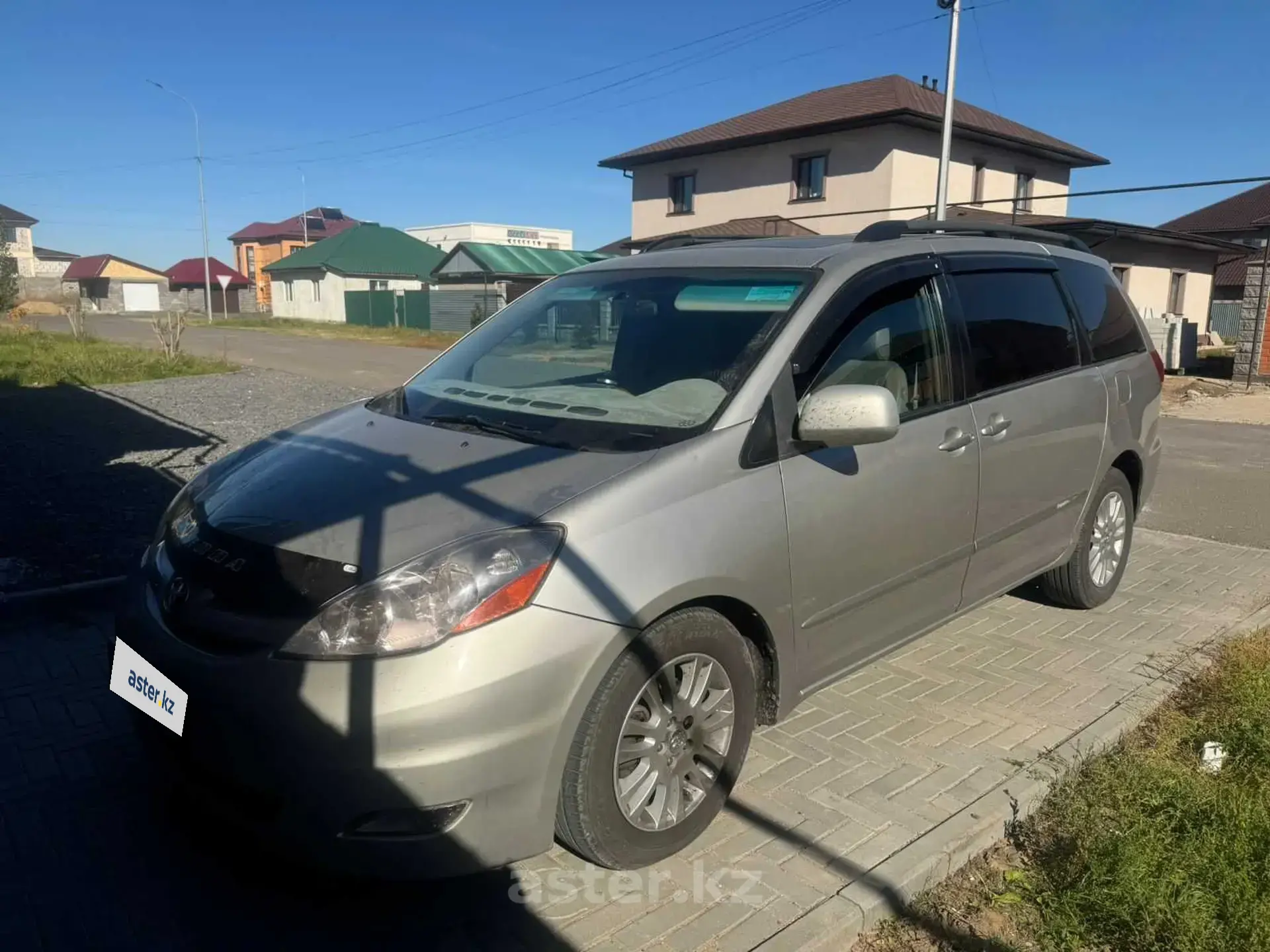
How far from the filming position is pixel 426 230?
7369cm

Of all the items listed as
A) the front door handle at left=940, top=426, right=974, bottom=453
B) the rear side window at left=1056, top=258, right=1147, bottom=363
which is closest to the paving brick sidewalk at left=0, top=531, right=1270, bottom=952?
the front door handle at left=940, top=426, right=974, bottom=453

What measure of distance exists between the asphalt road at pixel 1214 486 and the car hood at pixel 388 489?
5360 millimetres

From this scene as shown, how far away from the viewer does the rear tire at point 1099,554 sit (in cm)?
495

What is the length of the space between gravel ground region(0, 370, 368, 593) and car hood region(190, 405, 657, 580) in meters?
2.85

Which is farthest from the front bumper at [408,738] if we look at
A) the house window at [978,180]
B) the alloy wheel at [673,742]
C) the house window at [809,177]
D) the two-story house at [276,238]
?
the two-story house at [276,238]

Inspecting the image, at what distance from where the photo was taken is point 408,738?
2.30m

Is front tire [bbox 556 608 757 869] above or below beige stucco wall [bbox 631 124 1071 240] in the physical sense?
below

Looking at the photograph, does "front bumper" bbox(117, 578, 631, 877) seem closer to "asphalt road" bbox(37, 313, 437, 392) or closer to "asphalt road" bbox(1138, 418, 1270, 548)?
"asphalt road" bbox(1138, 418, 1270, 548)

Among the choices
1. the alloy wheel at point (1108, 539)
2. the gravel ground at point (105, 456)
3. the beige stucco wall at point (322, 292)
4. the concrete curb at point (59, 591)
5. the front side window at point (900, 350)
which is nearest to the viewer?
the front side window at point (900, 350)

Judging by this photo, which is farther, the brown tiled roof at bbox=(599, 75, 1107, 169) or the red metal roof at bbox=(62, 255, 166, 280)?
the red metal roof at bbox=(62, 255, 166, 280)

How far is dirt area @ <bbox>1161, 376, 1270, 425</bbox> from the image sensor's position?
1458 cm

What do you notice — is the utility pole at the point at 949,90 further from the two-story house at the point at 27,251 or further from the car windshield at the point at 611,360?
the two-story house at the point at 27,251

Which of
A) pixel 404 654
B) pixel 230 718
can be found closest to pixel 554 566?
pixel 404 654

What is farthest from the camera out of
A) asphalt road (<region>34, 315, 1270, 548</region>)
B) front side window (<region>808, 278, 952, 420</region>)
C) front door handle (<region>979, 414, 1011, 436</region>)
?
asphalt road (<region>34, 315, 1270, 548</region>)
